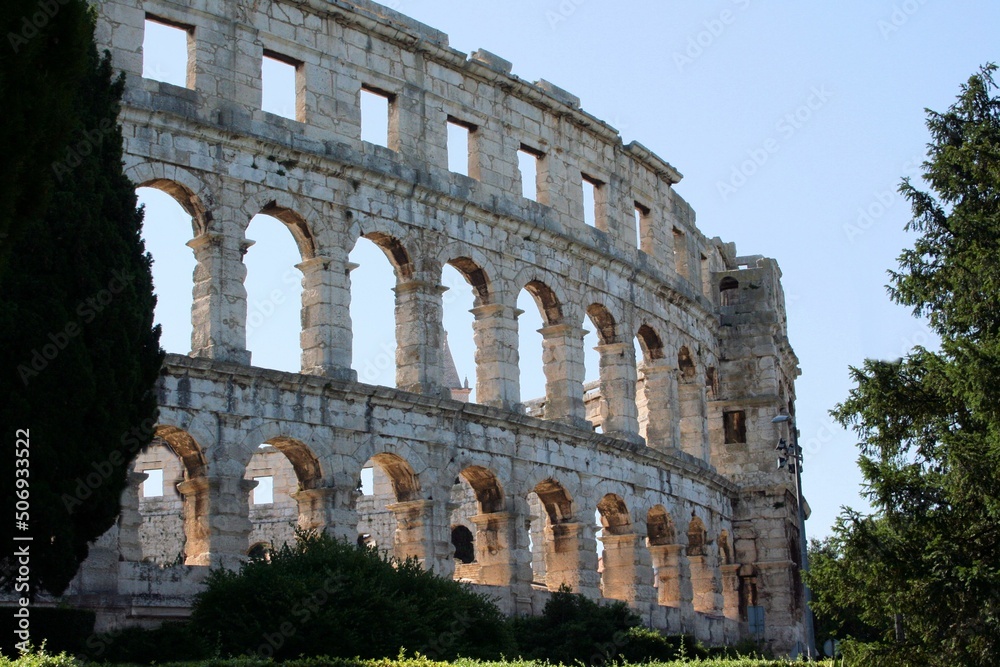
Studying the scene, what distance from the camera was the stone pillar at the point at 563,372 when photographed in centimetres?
2803

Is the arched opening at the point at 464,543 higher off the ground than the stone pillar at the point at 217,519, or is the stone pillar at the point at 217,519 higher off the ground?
the arched opening at the point at 464,543

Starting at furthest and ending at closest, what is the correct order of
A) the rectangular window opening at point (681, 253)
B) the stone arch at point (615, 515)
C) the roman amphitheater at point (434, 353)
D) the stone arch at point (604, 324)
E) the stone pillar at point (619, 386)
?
the rectangular window opening at point (681, 253) → the stone arch at point (604, 324) → the stone pillar at point (619, 386) → the stone arch at point (615, 515) → the roman amphitheater at point (434, 353)

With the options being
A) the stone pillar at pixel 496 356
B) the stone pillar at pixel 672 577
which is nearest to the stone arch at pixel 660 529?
the stone pillar at pixel 672 577

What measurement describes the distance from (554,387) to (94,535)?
12.2 meters

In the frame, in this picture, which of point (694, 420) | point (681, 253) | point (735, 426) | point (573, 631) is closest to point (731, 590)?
point (735, 426)

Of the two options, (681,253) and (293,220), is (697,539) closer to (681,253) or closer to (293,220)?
(681,253)

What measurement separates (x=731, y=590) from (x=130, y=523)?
17.3 metres

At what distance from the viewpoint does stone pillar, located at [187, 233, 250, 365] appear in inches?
878

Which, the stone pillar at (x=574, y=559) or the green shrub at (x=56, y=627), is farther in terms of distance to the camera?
the stone pillar at (x=574, y=559)

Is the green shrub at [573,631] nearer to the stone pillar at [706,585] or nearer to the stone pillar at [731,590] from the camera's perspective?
the stone pillar at [706,585]

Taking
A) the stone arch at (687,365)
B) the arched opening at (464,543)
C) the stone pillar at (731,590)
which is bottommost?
the stone pillar at (731,590)

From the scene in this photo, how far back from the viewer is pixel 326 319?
2377 centimetres

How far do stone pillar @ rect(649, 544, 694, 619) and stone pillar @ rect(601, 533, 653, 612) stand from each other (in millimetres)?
1136

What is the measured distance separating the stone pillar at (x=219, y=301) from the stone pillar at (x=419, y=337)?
325cm
